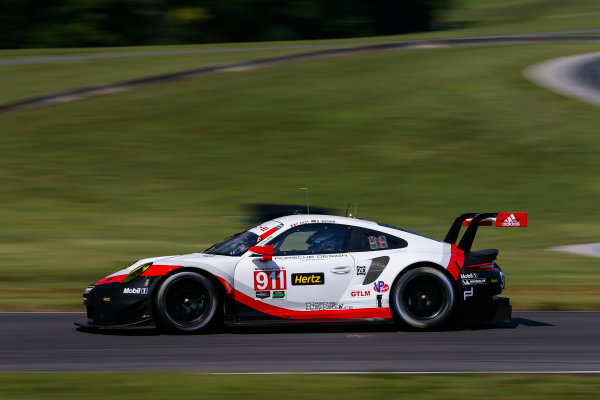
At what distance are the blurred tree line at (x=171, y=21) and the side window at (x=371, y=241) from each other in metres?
49.8

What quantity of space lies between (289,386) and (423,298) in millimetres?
3076

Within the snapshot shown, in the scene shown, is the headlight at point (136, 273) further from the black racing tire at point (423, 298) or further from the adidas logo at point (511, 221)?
the adidas logo at point (511, 221)

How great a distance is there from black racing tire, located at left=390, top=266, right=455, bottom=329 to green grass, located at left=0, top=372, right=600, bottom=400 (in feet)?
7.54

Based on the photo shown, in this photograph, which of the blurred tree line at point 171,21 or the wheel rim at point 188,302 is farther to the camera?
the blurred tree line at point 171,21

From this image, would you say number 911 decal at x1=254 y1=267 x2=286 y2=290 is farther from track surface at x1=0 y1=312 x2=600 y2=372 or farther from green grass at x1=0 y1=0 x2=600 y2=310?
green grass at x1=0 y1=0 x2=600 y2=310

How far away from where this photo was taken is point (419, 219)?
66.0 ft

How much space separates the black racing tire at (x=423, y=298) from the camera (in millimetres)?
9383

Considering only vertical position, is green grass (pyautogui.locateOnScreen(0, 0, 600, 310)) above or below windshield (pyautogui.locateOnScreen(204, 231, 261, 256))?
above

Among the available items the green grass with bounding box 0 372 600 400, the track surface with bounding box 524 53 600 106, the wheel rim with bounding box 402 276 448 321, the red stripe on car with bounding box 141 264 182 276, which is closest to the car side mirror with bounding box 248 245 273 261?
the red stripe on car with bounding box 141 264 182 276

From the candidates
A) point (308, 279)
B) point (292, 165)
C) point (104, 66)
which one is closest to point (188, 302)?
point (308, 279)

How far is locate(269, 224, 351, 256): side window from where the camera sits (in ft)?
30.9

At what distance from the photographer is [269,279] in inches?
364

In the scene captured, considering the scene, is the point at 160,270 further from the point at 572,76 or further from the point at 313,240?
the point at 572,76

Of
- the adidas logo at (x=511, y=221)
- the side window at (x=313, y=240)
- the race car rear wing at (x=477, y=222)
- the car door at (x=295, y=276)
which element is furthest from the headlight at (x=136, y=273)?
the adidas logo at (x=511, y=221)
